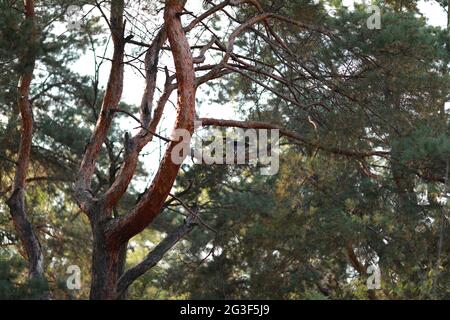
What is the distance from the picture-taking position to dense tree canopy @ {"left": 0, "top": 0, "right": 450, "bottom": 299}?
9.27 metres

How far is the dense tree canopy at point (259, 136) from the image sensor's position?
30.4ft

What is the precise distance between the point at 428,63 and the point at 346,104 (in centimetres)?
97

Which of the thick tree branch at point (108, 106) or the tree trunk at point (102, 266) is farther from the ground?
the thick tree branch at point (108, 106)

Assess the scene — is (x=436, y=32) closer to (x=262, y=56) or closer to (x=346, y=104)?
(x=346, y=104)

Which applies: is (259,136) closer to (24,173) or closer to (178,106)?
(24,173)

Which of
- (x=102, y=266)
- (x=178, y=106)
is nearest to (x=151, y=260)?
(x=102, y=266)

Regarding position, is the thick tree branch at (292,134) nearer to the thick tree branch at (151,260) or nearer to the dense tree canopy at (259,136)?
the dense tree canopy at (259,136)

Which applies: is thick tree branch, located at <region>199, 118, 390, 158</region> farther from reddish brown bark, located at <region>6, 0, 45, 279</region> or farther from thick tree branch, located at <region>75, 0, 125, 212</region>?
reddish brown bark, located at <region>6, 0, 45, 279</region>

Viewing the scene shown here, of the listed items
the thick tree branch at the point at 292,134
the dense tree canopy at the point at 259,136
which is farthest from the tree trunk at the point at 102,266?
the thick tree branch at the point at 292,134

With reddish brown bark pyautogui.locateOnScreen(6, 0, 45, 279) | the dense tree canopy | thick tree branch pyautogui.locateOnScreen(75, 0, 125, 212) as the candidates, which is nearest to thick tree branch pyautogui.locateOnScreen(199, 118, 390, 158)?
the dense tree canopy

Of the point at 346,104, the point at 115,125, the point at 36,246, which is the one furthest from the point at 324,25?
the point at 115,125

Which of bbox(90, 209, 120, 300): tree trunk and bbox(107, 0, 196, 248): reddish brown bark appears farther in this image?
bbox(90, 209, 120, 300): tree trunk

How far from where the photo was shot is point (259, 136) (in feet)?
41.3

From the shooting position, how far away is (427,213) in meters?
10.1
